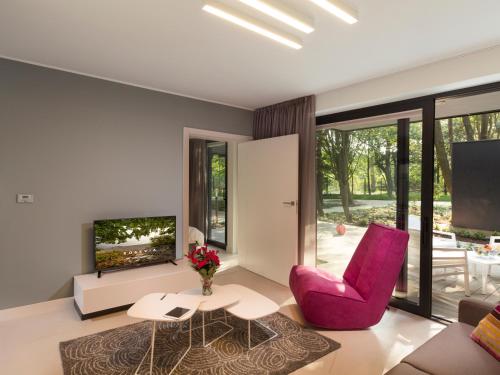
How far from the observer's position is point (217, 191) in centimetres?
600

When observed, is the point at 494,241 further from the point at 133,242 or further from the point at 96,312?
the point at 96,312

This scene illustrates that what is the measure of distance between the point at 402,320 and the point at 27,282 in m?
3.71

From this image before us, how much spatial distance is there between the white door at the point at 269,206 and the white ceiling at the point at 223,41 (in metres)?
1.01

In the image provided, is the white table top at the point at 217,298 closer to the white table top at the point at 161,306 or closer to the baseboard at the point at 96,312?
the white table top at the point at 161,306

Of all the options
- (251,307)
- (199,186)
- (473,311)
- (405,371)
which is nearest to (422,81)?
(473,311)

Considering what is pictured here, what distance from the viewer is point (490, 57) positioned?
247 cm

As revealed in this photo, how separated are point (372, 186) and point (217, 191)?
10.7 ft

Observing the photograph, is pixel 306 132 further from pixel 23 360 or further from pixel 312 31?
pixel 23 360

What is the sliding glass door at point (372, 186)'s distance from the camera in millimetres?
3133

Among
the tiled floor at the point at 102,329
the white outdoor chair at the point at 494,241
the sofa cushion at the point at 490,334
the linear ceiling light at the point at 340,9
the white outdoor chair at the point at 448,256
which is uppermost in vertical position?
the linear ceiling light at the point at 340,9

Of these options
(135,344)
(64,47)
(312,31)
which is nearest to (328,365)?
(135,344)

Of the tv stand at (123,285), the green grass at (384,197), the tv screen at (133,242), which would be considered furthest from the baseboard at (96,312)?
the green grass at (384,197)

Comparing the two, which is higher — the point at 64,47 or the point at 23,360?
the point at 64,47

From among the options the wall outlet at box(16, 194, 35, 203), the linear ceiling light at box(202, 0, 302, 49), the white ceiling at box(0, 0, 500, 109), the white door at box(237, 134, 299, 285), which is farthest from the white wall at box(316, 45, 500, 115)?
the wall outlet at box(16, 194, 35, 203)
